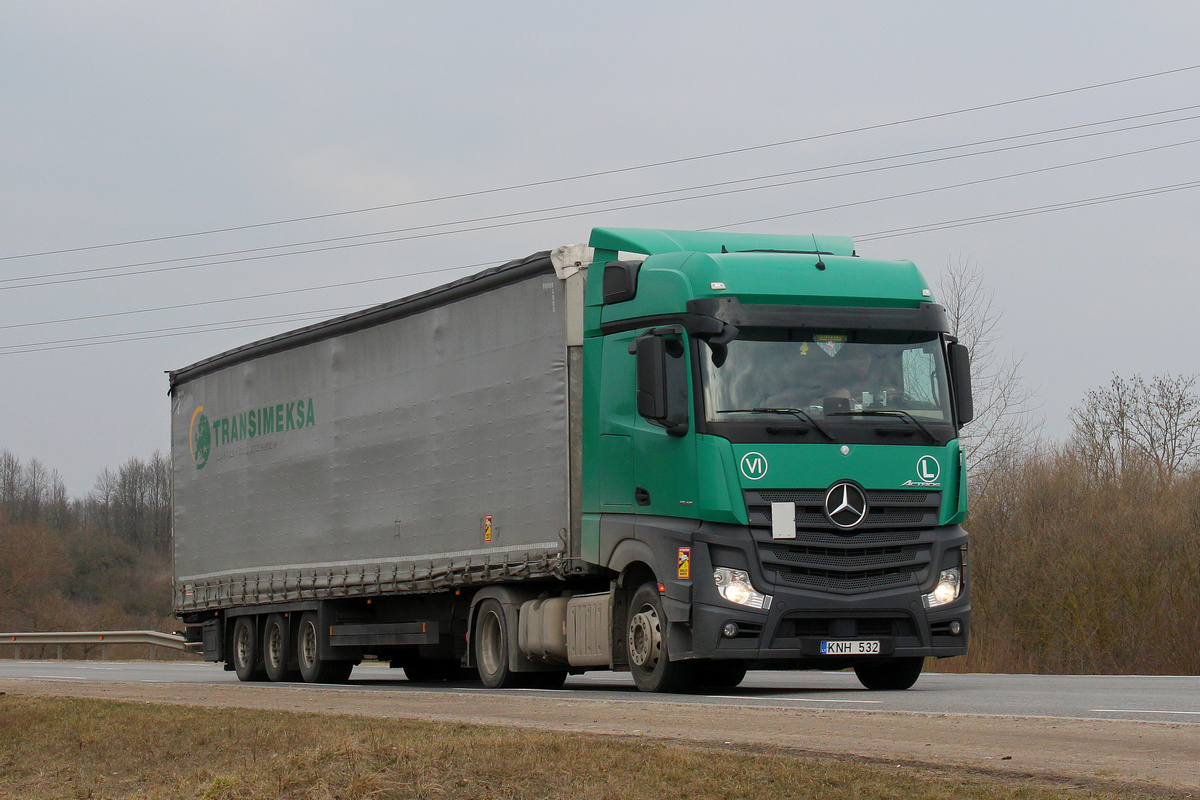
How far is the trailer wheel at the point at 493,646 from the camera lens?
16062 mm

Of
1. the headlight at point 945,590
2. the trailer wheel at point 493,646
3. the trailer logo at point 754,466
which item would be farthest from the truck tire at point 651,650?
the trailer wheel at point 493,646

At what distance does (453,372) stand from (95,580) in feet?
246

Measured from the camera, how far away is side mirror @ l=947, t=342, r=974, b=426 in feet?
45.6

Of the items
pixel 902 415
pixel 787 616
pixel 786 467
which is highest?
pixel 902 415

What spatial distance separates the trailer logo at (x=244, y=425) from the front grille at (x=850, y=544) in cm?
868

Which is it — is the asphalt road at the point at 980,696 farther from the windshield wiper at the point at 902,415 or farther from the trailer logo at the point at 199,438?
the trailer logo at the point at 199,438

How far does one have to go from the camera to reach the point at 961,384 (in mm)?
13961

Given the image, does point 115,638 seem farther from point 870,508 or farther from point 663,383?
point 870,508

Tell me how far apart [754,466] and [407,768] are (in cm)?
581

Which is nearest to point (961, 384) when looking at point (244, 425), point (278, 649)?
point (278, 649)

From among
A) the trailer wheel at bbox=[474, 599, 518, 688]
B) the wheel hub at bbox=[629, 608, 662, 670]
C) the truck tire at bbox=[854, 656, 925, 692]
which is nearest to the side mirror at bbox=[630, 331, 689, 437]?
the wheel hub at bbox=[629, 608, 662, 670]

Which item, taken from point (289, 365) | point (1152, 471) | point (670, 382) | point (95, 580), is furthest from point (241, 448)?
point (95, 580)

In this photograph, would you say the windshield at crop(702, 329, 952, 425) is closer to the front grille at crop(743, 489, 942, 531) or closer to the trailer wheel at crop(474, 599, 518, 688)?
the front grille at crop(743, 489, 942, 531)

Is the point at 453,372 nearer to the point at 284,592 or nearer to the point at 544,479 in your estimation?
the point at 544,479
